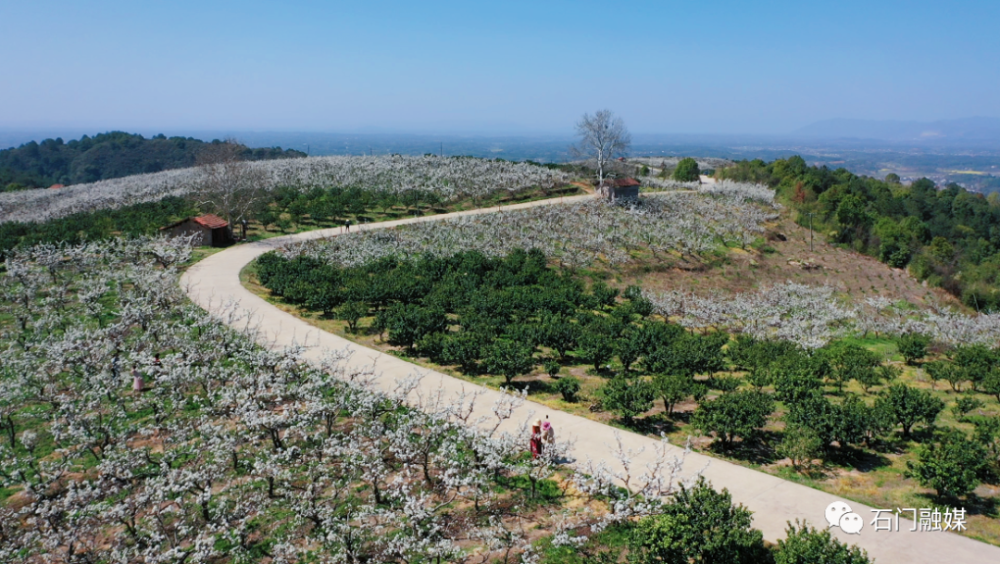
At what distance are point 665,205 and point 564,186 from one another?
481 inches

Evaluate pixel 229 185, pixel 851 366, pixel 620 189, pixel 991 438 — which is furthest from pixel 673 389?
pixel 620 189

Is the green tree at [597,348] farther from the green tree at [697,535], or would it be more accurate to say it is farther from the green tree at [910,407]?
the green tree at [697,535]

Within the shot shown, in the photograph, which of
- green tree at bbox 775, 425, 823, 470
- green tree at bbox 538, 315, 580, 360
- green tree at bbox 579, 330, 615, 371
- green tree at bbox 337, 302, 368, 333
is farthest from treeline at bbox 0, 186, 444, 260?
green tree at bbox 775, 425, 823, 470

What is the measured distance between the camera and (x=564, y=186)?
63.0 m

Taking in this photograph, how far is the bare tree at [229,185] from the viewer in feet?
134

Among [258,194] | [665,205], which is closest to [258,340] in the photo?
[258,194]

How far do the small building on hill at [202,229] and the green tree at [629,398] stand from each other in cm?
3138

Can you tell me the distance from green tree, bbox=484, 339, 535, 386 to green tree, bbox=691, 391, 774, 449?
18.1ft

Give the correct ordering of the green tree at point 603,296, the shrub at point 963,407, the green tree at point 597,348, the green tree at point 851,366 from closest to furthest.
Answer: the shrub at point 963,407 < the green tree at point 851,366 < the green tree at point 597,348 < the green tree at point 603,296

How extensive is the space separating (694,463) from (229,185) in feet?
125

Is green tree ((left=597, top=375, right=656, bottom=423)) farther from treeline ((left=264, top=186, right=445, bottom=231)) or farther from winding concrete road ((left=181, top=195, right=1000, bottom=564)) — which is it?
treeline ((left=264, top=186, right=445, bottom=231))

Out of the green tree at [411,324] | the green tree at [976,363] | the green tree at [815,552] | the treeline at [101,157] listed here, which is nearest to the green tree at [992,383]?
the green tree at [976,363]

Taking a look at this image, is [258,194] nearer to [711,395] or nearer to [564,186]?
[564,186]

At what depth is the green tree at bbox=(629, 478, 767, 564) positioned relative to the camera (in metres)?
9.17
